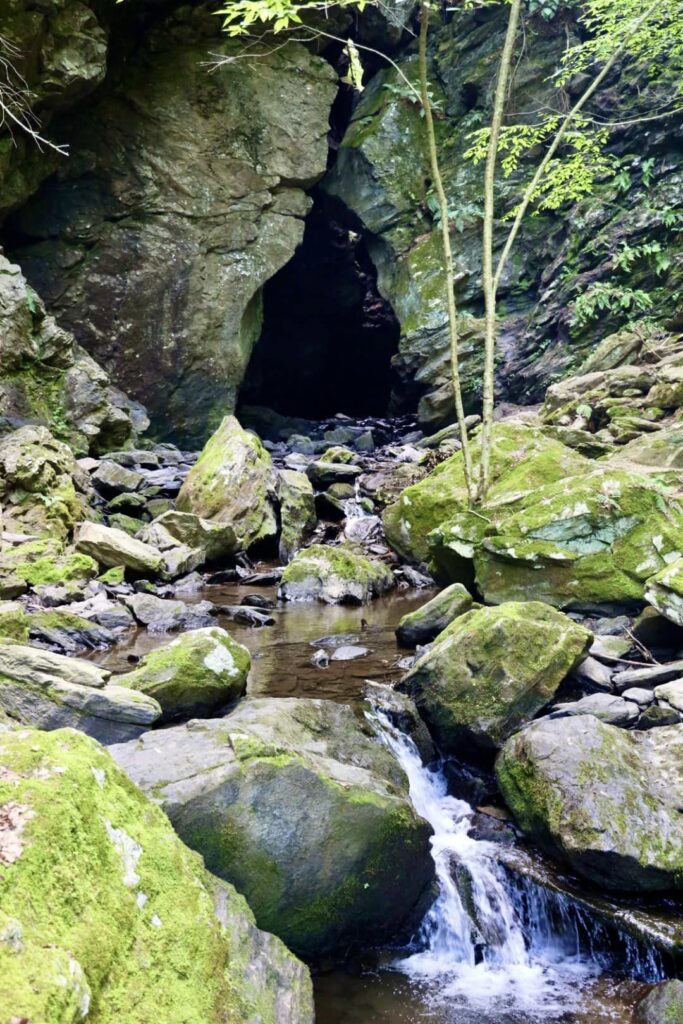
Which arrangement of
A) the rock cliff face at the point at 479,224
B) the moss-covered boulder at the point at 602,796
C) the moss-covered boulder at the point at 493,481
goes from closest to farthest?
1. the moss-covered boulder at the point at 602,796
2. the moss-covered boulder at the point at 493,481
3. the rock cliff face at the point at 479,224

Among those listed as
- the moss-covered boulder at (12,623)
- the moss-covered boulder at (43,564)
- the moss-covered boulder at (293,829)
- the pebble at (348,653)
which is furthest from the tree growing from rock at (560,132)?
the moss-covered boulder at (293,829)

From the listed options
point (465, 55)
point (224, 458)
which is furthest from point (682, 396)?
point (465, 55)

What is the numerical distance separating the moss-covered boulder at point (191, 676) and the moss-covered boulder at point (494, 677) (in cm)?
125

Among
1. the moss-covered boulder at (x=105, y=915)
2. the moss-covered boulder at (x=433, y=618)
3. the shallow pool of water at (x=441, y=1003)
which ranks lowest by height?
the moss-covered boulder at (x=433, y=618)

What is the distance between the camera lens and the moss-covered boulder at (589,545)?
6.10m

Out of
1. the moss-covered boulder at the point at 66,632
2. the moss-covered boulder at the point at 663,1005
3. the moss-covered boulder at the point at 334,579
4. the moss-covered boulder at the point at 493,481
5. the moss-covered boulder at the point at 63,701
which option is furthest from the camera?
the moss-covered boulder at the point at 334,579

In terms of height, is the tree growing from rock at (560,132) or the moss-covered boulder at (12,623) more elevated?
the tree growing from rock at (560,132)

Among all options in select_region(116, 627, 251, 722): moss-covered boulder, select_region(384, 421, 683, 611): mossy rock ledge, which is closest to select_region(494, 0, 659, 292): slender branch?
select_region(384, 421, 683, 611): mossy rock ledge

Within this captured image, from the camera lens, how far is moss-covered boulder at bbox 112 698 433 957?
10.0 ft

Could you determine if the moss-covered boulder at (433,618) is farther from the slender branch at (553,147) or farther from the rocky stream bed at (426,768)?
the slender branch at (553,147)

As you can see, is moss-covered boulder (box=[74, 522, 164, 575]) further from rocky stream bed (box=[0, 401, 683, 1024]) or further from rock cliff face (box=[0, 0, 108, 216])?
rock cliff face (box=[0, 0, 108, 216])

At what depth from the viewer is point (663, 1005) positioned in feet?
9.32

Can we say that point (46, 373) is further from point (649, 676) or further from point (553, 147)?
point (649, 676)

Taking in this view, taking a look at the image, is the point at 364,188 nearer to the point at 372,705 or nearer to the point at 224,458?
the point at 224,458
